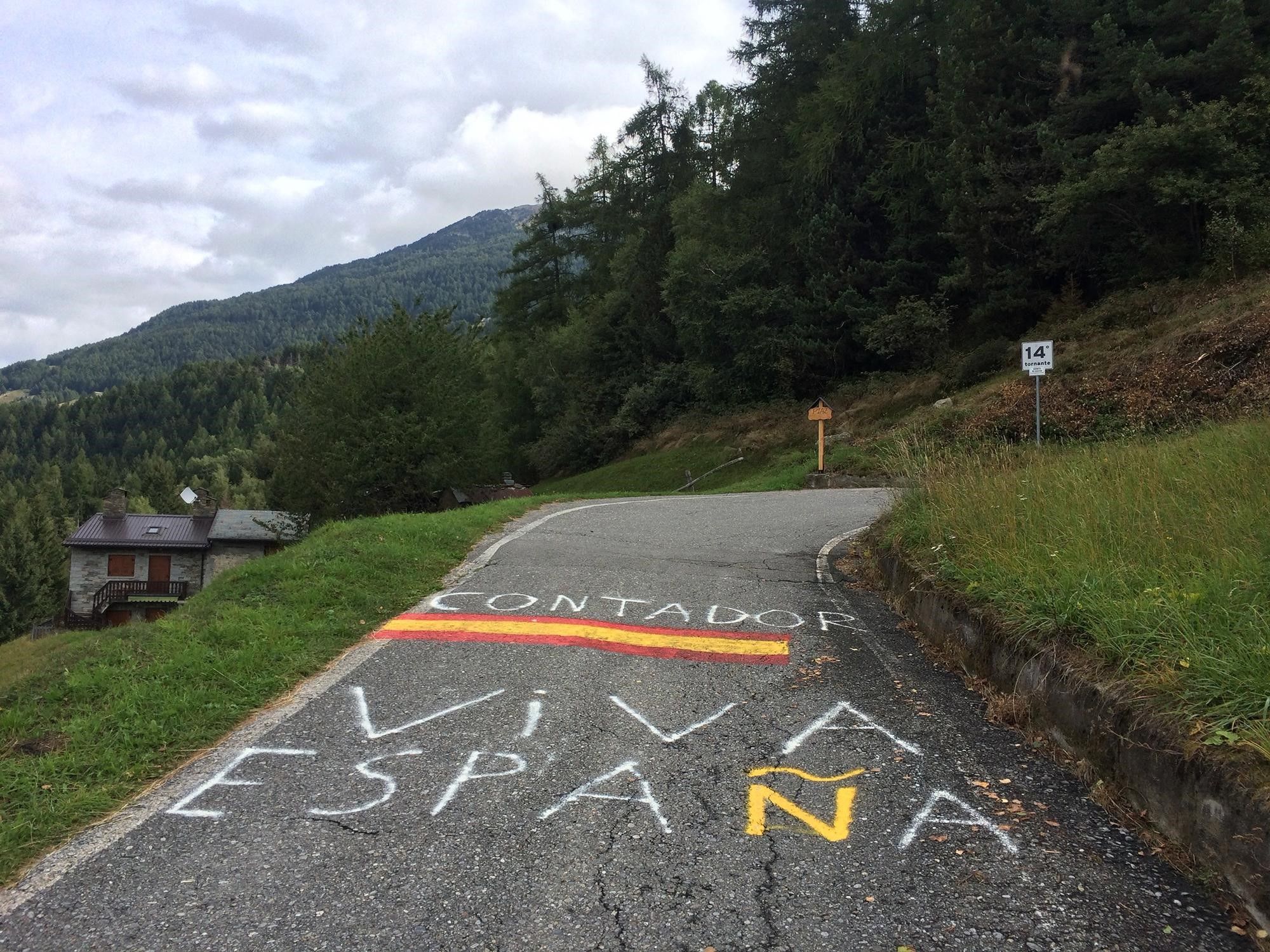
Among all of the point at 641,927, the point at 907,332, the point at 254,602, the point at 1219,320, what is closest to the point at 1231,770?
the point at 641,927

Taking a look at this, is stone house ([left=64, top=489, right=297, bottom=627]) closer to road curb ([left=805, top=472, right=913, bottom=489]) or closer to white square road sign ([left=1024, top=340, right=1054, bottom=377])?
road curb ([left=805, top=472, right=913, bottom=489])

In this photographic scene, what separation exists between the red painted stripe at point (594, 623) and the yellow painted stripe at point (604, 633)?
38 millimetres

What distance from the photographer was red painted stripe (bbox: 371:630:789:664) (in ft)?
18.7

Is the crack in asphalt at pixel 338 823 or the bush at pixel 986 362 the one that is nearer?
the crack in asphalt at pixel 338 823

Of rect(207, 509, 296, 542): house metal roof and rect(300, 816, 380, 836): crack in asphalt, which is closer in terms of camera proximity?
rect(300, 816, 380, 836): crack in asphalt

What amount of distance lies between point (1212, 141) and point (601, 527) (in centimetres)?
1891

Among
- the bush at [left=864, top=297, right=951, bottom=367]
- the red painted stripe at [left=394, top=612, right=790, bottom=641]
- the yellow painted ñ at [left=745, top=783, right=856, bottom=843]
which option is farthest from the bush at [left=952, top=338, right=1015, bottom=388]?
the yellow painted ñ at [left=745, top=783, right=856, bottom=843]

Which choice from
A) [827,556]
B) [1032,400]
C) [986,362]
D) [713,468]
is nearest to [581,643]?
[827,556]

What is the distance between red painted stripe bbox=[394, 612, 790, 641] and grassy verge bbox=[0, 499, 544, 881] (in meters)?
0.47

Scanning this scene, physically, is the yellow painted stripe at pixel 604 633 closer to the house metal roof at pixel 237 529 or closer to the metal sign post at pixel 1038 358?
the metal sign post at pixel 1038 358

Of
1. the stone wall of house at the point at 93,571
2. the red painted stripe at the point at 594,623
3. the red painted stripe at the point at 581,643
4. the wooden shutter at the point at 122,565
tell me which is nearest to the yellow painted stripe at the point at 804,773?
the red painted stripe at the point at 581,643

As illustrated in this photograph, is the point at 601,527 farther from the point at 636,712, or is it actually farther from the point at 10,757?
the point at 10,757

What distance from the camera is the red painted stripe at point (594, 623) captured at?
20.5 feet

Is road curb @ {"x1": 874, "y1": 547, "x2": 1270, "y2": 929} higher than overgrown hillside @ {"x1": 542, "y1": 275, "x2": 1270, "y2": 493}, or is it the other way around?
overgrown hillside @ {"x1": 542, "y1": 275, "x2": 1270, "y2": 493}
